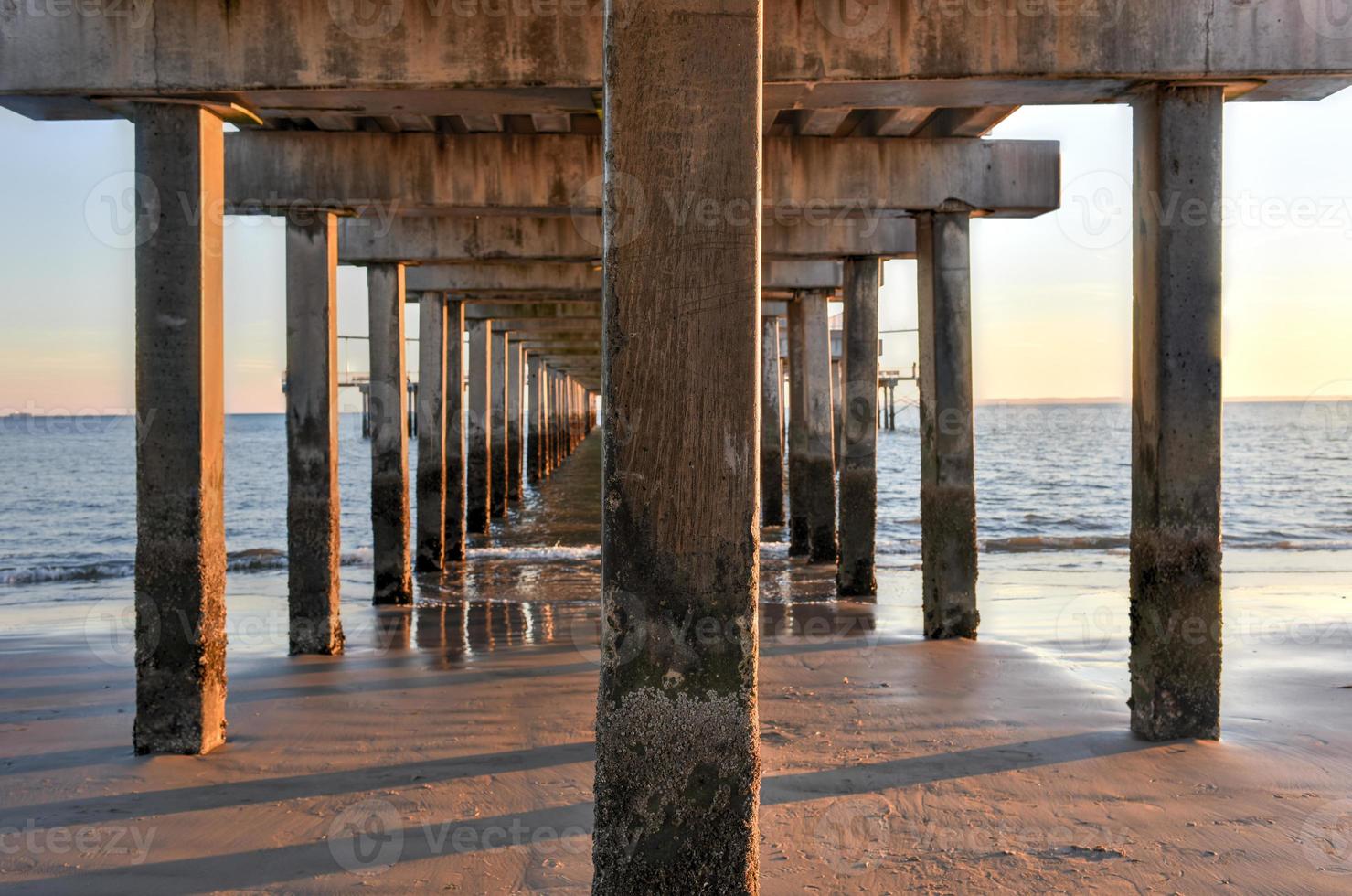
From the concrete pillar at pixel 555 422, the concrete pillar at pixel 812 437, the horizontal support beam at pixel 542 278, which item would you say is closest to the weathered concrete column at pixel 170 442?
the horizontal support beam at pixel 542 278

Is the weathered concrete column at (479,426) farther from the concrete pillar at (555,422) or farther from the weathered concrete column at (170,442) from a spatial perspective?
the concrete pillar at (555,422)

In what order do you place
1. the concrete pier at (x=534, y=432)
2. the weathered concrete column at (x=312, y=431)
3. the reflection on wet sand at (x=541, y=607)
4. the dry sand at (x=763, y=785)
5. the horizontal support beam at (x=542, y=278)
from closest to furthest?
the dry sand at (x=763, y=785) < the weathered concrete column at (x=312, y=431) < the reflection on wet sand at (x=541, y=607) < the horizontal support beam at (x=542, y=278) < the concrete pier at (x=534, y=432)

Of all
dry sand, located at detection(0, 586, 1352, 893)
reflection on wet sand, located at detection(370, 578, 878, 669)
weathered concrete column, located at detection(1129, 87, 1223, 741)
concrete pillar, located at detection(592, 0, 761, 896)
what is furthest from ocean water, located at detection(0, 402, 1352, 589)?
concrete pillar, located at detection(592, 0, 761, 896)

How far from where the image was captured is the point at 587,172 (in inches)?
363

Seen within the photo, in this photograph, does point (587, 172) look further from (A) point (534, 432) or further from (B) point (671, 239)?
(A) point (534, 432)

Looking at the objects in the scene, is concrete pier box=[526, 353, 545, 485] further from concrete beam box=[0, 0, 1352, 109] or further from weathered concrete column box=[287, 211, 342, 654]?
concrete beam box=[0, 0, 1352, 109]

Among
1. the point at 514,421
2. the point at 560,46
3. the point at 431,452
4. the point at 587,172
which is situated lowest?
the point at 431,452

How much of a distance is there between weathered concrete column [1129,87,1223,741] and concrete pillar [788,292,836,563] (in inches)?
313

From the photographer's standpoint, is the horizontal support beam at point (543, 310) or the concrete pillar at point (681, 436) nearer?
the concrete pillar at point (681, 436)

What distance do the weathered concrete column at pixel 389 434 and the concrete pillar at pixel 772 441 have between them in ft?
30.7

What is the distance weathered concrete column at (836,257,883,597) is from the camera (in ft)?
37.6

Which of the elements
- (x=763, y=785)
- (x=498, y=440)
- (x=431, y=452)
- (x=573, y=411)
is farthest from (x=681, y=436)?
(x=573, y=411)

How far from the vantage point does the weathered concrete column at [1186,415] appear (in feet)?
19.6

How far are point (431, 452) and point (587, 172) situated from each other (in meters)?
6.45
